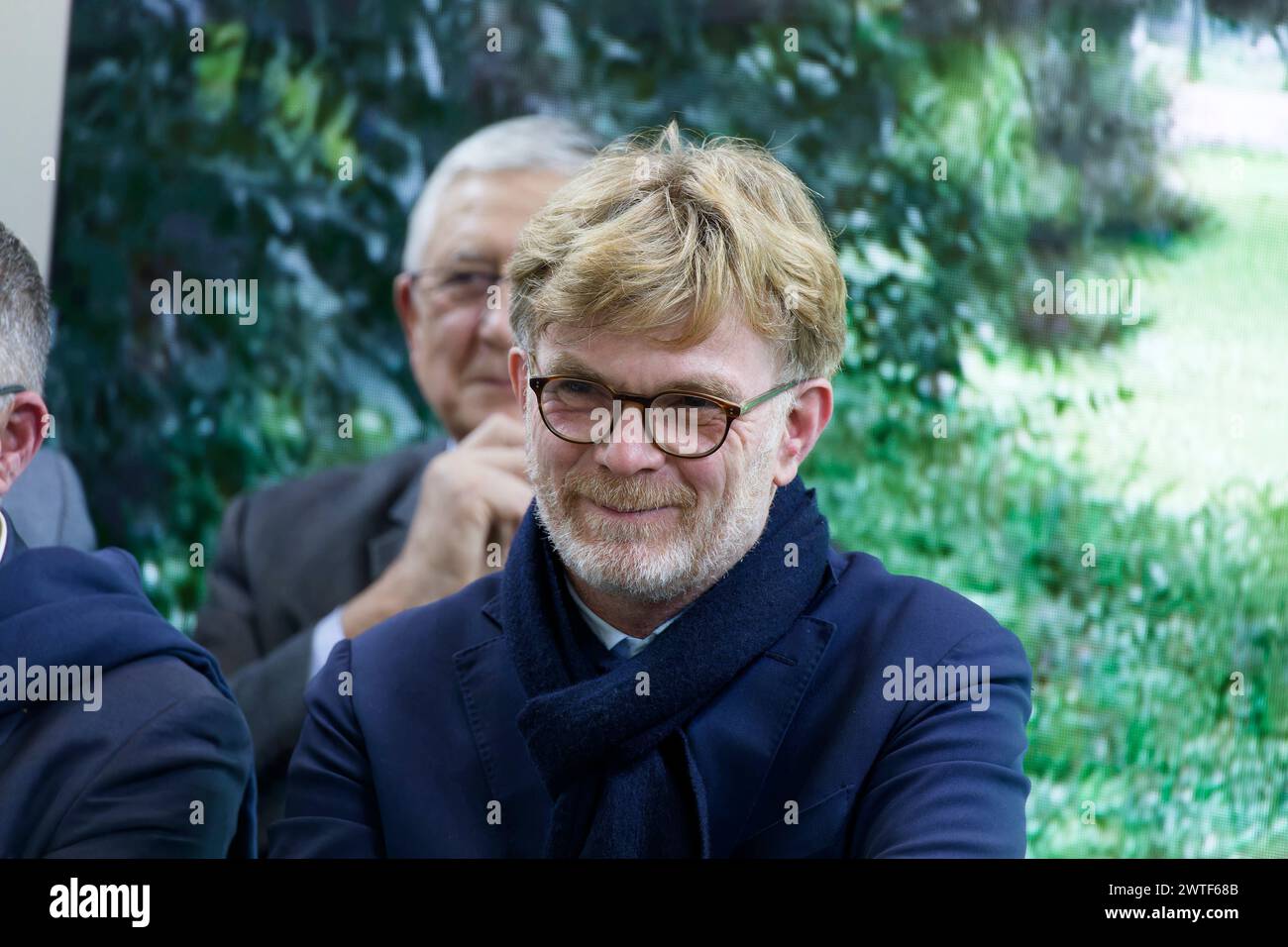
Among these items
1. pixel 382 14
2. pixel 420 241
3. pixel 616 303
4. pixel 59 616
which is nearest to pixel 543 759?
pixel 616 303

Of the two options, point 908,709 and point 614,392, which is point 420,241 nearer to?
point 614,392

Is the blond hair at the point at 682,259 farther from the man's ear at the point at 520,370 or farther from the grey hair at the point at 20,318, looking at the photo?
the grey hair at the point at 20,318

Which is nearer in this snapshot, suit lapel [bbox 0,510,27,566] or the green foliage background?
suit lapel [bbox 0,510,27,566]

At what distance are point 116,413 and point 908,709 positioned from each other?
1.82 meters

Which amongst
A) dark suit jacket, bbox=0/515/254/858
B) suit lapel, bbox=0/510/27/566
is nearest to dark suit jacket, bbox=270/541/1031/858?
dark suit jacket, bbox=0/515/254/858

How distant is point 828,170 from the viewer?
3.03 metres

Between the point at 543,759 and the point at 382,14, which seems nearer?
the point at 543,759

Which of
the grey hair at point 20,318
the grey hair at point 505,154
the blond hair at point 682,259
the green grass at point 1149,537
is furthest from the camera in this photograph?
the grey hair at point 505,154

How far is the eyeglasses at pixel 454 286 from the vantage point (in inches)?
120

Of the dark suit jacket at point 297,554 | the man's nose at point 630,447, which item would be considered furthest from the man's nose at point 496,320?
the man's nose at point 630,447

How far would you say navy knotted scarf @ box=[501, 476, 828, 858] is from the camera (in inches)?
84.1

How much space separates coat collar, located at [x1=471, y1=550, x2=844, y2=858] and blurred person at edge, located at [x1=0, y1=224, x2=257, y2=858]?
0.44 m

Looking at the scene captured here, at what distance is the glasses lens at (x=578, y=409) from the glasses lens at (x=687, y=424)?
0.07 m

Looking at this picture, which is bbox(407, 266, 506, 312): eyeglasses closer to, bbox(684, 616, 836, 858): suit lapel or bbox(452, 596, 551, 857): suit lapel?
bbox(452, 596, 551, 857): suit lapel
